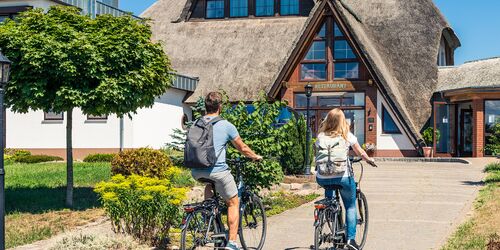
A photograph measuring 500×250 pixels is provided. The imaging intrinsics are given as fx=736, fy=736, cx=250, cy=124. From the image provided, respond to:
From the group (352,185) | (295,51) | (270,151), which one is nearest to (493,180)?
(270,151)

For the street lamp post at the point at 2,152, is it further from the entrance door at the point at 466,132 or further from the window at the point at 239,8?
the window at the point at 239,8

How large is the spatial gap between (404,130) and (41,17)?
22.5m

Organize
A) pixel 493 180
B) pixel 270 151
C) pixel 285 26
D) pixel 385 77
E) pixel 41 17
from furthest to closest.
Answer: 1. pixel 285 26
2. pixel 385 77
3. pixel 493 180
4. pixel 41 17
5. pixel 270 151

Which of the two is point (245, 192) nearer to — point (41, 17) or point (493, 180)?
point (41, 17)

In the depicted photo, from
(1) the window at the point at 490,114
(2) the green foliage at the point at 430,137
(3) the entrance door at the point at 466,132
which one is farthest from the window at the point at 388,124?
(1) the window at the point at 490,114

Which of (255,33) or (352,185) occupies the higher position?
(255,33)

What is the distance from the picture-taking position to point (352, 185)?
9.34m

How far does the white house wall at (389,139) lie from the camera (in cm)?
3475

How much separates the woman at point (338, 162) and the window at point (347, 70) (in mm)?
26572

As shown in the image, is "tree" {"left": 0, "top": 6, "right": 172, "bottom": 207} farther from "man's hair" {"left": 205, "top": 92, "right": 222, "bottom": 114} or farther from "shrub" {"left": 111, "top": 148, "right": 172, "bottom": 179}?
"man's hair" {"left": 205, "top": 92, "right": 222, "bottom": 114}

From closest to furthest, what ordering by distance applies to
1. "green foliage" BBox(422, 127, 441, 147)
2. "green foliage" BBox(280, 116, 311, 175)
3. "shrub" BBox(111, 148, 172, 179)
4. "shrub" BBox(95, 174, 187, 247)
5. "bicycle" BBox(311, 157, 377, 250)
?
"bicycle" BBox(311, 157, 377, 250)
"shrub" BBox(95, 174, 187, 247)
"shrub" BBox(111, 148, 172, 179)
"green foliage" BBox(280, 116, 311, 175)
"green foliage" BBox(422, 127, 441, 147)

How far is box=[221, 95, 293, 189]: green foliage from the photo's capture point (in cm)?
1362

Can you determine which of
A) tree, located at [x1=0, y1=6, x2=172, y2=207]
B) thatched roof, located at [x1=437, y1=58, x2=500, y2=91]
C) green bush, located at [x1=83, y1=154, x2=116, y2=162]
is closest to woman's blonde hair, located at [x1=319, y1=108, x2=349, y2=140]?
tree, located at [x1=0, y1=6, x2=172, y2=207]

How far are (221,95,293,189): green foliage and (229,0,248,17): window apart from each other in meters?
29.1
